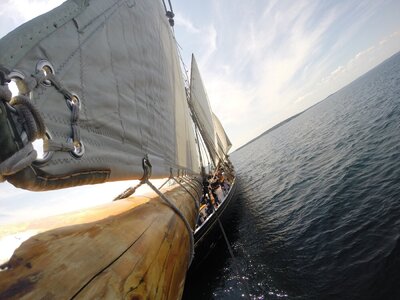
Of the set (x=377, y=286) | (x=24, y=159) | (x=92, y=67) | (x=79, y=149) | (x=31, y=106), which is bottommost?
(x=377, y=286)

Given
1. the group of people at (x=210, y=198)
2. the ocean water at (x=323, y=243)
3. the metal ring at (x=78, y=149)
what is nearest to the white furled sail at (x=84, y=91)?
the metal ring at (x=78, y=149)

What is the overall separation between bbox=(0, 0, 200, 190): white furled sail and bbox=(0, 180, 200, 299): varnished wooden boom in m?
0.40

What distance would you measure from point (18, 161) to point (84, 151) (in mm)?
648

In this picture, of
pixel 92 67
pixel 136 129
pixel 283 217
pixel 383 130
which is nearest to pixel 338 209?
pixel 283 217

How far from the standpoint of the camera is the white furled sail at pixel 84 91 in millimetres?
1399

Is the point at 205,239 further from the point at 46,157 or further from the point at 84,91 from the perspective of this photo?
the point at 46,157

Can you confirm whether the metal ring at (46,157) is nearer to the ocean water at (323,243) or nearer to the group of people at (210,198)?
the ocean water at (323,243)

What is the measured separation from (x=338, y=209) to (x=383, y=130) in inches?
638

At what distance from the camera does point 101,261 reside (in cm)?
Result: 152

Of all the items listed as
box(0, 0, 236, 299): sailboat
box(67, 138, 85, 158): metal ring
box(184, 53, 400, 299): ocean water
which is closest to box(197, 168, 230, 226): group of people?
box(184, 53, 400, 299): ocean water

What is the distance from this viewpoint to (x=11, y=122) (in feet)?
3.92

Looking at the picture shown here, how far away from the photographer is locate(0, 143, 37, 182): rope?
1101mm

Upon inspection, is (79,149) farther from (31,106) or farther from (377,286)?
(377,286)

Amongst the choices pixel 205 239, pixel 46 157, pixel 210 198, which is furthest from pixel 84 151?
pixel 210 198
